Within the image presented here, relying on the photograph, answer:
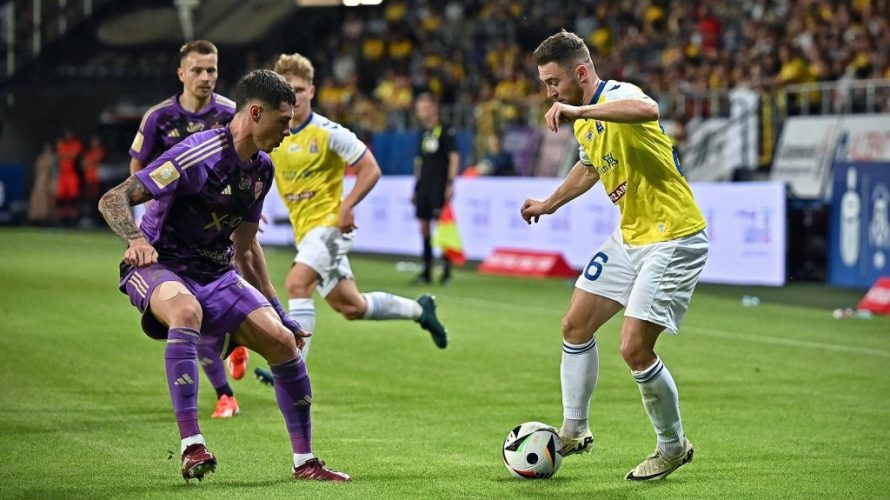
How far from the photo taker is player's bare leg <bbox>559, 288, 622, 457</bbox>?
7.10 meters

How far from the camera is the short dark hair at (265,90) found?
6.50 meters

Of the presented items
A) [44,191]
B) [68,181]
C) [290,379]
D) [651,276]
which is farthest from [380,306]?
[44,191]

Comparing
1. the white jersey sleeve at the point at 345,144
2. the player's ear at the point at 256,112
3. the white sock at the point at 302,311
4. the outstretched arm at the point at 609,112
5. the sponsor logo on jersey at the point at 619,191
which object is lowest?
the white sock at the point at 302,311

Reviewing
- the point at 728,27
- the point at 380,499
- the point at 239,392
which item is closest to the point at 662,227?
the point at 380,499

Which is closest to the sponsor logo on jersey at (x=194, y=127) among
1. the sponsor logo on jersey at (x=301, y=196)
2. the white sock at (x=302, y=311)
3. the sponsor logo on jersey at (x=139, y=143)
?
the sponsor logo on jersey at (x=139, y=143)

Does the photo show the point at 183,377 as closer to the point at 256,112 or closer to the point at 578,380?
the point at 256,112

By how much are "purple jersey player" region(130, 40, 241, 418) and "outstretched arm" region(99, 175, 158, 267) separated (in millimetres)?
3084

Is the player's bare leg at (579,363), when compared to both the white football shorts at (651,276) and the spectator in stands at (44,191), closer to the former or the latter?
the white football shorts at (651,276)

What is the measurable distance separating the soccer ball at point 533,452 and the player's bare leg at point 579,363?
5.7 inches

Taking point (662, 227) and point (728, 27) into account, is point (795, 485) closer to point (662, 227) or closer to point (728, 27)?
point (662, 227)

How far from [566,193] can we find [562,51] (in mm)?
947

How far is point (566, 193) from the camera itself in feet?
24.4

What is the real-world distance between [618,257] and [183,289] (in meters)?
2.20

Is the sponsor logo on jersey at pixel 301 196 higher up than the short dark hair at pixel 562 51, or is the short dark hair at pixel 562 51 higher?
the short dark hair at pixel 562 51
